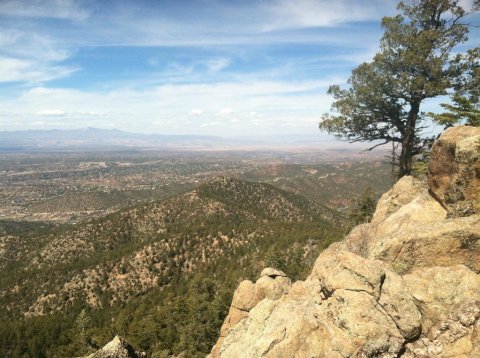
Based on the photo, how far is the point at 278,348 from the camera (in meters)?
13.4

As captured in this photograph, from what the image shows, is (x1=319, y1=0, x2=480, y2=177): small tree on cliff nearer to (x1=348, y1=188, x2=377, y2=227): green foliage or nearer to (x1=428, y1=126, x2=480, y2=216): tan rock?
(x1=428, y1=126, x2=480, y2=216): tan rock

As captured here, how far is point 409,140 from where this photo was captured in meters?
27.9

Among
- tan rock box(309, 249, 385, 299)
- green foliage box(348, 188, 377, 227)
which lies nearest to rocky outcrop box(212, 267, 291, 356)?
tan rock box(309, 249, 385, 299)

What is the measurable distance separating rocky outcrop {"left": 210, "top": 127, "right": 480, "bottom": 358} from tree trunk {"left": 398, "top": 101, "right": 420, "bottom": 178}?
980 cm

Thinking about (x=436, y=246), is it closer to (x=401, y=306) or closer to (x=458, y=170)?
(x=401, y=306)

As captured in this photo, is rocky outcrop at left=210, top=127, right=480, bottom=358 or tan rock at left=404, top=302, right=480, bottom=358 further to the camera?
rocky outcrop at left=210, top=127, right=480, bottom=358

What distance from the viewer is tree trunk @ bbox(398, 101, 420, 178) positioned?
26812mm

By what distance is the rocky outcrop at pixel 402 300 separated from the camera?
12.2 metres

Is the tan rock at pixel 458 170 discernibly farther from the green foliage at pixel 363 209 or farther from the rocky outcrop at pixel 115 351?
the green foliage at pixel 363 209

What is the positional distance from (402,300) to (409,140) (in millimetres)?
18179

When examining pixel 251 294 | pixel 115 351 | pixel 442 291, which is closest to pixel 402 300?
pixel 442 291

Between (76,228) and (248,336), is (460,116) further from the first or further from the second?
(76,228)

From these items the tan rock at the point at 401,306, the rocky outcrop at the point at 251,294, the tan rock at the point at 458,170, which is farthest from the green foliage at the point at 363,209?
the tan rock at the point at 401,306

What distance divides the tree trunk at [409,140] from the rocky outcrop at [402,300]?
9.80 metres
